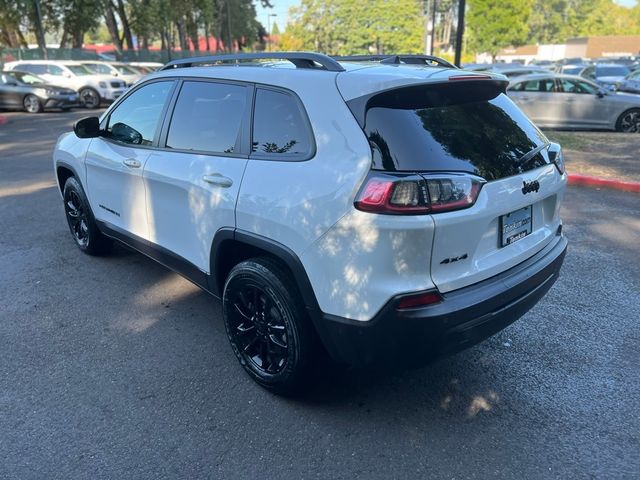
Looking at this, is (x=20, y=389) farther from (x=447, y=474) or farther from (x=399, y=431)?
(x=447, y=474)

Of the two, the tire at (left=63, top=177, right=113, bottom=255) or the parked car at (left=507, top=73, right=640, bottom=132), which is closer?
the tire at (left=63, top=177, right=113, bottom=255)

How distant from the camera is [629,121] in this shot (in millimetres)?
12617

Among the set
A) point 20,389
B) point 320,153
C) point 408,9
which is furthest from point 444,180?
point 408,9

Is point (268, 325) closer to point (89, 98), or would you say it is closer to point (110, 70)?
point (89, 98)

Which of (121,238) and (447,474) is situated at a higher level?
(121,238)

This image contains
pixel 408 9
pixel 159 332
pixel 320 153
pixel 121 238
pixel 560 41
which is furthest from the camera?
pixel 560 41

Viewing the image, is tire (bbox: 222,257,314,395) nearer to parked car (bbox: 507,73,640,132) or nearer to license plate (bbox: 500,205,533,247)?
license plate (bbox: 500,205,533,247)

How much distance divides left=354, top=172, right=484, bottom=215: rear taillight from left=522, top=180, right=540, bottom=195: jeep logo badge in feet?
1.76

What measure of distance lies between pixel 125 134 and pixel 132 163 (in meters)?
0.40

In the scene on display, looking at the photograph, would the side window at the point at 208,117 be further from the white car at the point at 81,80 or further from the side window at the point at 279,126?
the white car at the point at 81,80

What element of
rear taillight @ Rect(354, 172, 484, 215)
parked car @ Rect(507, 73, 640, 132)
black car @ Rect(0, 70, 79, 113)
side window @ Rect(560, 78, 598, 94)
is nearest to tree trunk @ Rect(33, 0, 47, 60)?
black car @ Rect(0, 70, 79, 113)

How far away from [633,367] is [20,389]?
3.75 m

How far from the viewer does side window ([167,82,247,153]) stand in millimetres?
3207

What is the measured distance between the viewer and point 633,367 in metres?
3.32
